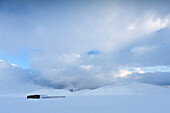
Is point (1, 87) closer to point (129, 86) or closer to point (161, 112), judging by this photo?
point (129, 86)

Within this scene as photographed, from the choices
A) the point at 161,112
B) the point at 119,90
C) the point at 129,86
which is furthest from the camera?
the point at 129,86

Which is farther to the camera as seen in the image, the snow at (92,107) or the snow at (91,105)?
the snow at (91,105)

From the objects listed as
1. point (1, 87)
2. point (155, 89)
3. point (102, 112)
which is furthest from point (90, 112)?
point (1, 87)

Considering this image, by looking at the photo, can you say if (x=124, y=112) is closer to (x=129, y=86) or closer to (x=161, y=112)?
(x=161, y=112)

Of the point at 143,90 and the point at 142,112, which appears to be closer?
the point at 142,112

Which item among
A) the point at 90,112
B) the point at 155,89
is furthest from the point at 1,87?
the point at 90,112

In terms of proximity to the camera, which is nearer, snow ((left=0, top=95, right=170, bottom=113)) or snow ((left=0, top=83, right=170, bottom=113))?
snow ((left=0, top=95, right=170, bottom=113))

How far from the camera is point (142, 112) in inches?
541

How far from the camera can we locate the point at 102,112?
14.0 m

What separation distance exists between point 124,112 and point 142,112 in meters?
1.74

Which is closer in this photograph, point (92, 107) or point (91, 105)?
point (92, 107)

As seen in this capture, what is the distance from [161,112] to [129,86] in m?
76.2

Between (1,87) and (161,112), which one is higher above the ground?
(1,87)

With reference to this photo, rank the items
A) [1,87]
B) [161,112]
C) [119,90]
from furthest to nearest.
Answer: [1,87] < [119,90] < [161,112]
